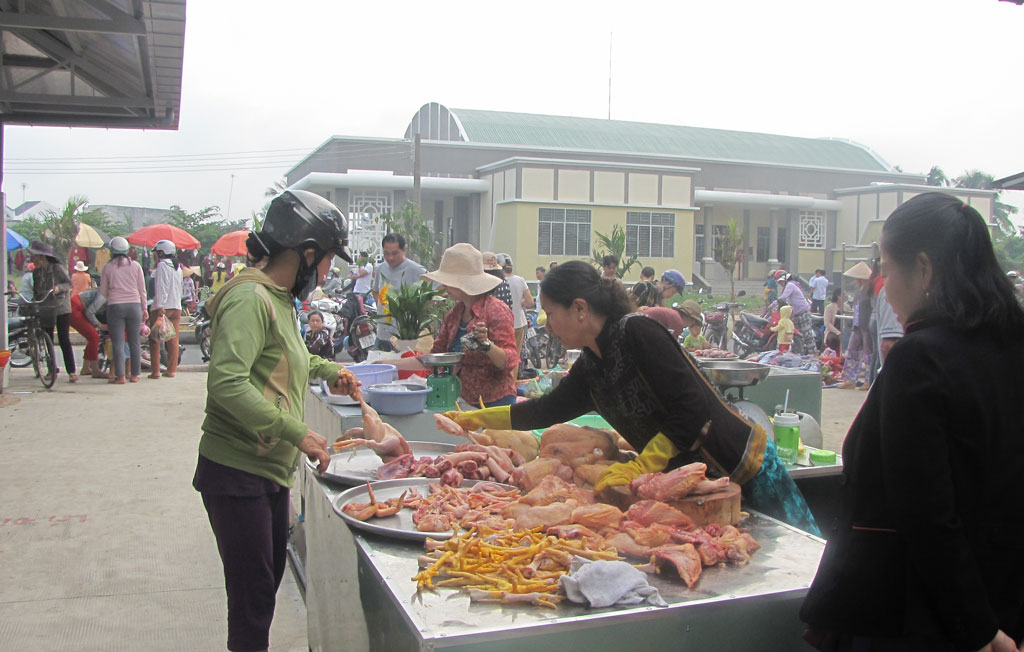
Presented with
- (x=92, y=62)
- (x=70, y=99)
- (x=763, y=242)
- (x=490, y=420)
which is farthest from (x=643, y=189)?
(x=490, y=420)

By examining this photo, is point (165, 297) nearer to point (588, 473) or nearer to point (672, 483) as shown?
point (588, 473)

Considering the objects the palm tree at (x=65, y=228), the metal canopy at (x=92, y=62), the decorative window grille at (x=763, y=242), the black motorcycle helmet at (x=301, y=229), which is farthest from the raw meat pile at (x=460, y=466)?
the decorative window grille at (x=763, y=242)

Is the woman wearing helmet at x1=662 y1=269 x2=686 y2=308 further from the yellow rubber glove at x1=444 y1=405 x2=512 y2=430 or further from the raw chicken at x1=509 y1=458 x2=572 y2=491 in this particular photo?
the raw chicken at x1=509 y1=458 x2=572 y2=491

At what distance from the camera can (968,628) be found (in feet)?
4.83

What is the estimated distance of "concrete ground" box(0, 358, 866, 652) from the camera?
373 centimetres

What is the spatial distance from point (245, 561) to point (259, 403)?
0.50m

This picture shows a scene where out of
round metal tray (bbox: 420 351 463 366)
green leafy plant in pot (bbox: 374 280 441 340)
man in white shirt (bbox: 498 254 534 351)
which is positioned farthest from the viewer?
man in white shirt (bbox: 498 254 534 351)

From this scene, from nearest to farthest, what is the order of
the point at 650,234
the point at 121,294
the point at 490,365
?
the point at 490,365 < the point at 121,294 < the point at 650,234

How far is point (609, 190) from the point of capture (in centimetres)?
2953

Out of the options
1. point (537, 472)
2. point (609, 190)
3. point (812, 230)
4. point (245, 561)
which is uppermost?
point (609, 190)

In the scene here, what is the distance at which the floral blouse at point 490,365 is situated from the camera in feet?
13.9

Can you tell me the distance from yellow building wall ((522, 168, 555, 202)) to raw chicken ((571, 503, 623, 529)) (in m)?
26.5

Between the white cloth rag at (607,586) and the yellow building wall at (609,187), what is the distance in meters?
28.2

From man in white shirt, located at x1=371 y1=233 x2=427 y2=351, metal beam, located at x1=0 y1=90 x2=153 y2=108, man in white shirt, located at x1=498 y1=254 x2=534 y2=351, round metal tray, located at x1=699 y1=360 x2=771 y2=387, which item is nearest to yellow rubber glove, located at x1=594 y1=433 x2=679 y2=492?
round metal tray, located at x1=699 y1=360 x2=771 y2=387
